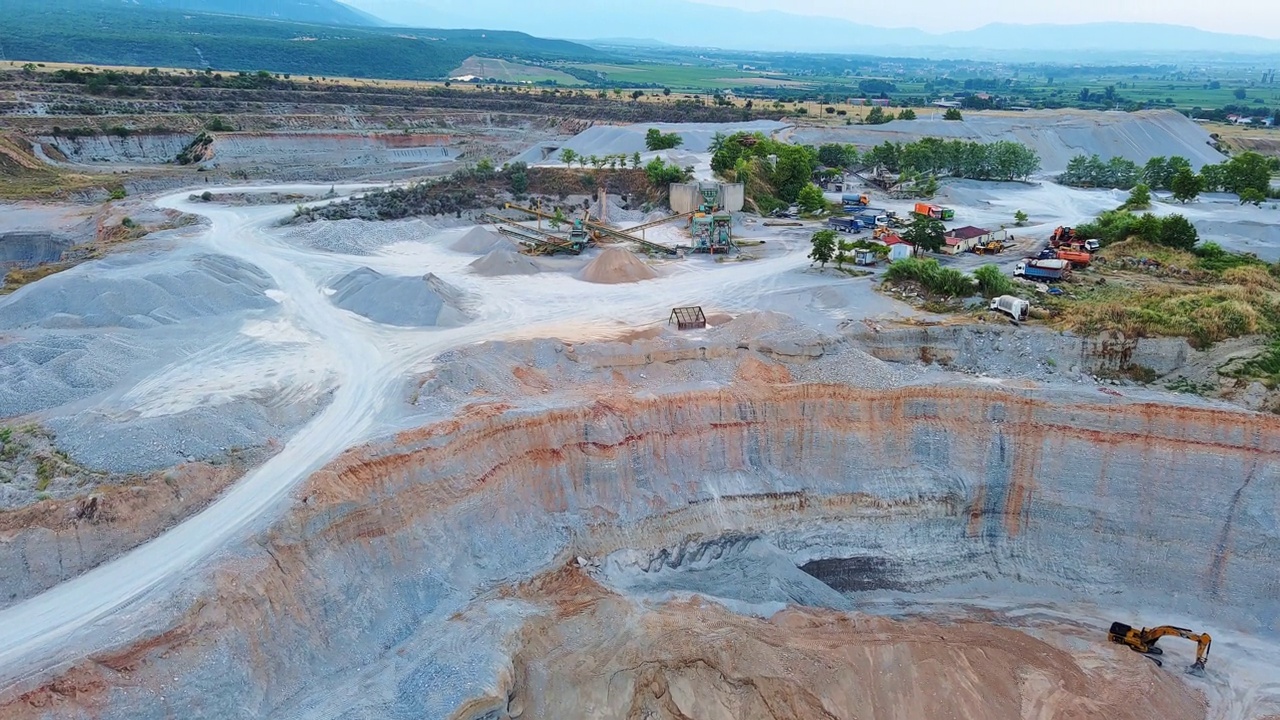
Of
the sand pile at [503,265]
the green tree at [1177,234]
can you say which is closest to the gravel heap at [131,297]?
the sand pile at [503,265]

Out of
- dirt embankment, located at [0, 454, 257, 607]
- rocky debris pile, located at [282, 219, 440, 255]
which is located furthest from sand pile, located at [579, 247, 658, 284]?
dirt embankment, located at [0, 454, 257, 607]

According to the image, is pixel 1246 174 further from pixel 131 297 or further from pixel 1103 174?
pixel 131 297

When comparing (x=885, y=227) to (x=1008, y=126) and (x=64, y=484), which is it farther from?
(x=1008, y=126)

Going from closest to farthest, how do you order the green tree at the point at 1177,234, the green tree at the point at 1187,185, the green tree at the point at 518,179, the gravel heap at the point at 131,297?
1. the gravel heap at the point at 131,297
2. the green tree at the point at 1177,234
3. the green tree at the point at 1187,185
4. the green tree at the point at 518,179

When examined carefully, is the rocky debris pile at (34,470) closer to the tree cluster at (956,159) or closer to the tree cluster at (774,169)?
the tree cluster at (774,169)

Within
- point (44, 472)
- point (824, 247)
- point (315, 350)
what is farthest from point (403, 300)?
point (824, 247)

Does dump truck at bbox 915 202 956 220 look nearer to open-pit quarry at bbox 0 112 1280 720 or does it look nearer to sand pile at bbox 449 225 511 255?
open-pit quarry at bbox 0 112 1280 720

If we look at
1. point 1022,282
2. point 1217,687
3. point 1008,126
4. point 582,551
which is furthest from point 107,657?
point 1008,126
